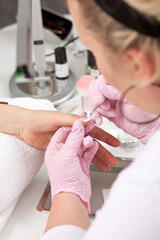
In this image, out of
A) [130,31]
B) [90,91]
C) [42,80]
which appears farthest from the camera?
[42,80]

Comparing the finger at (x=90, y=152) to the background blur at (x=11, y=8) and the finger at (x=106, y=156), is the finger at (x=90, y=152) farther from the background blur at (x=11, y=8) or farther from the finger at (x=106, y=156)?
the background blur at (x=11, y=8)

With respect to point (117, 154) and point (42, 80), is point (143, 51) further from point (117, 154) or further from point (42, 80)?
point (42, 80)

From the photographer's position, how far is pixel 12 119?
3.00 feet

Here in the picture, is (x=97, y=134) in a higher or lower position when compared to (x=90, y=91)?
lower

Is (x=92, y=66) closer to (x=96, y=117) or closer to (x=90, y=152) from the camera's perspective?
(x=96, y=117)

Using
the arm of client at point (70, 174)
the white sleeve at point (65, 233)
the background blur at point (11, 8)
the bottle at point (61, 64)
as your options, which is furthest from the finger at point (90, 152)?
the background blur at point (11, 8)

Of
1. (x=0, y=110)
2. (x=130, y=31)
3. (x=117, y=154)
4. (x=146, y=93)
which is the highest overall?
(x=130, y=31)

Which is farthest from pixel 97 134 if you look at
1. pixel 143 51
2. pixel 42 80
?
pixel 143 51

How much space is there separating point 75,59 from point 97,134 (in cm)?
56

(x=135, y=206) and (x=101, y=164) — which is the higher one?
(x=135, y=206)

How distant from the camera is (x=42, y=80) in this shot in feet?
3.89

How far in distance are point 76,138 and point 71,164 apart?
64 mm

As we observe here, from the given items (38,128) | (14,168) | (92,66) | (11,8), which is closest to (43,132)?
(38,128)

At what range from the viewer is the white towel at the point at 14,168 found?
30.6 inches
